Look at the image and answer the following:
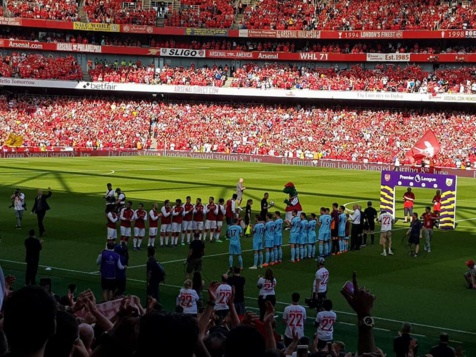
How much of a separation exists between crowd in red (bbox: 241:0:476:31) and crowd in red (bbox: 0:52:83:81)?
18.7m

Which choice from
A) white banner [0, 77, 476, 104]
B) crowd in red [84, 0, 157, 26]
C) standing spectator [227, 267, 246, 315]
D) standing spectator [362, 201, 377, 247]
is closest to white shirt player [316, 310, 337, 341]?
standing spectator [227, 267, 246, 315]

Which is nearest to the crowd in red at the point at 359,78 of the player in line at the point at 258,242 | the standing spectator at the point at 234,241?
the player in line at the point at 258,242

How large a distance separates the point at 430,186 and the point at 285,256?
401 inches

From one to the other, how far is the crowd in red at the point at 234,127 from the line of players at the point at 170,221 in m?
41.6

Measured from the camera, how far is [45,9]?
8369cm

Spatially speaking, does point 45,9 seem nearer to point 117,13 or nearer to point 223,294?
point 117,13

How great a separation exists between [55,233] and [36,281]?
28.1 ft

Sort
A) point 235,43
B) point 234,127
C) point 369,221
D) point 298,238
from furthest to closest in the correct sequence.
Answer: point 235,43, point 234,127, point 369,221, point 298,238

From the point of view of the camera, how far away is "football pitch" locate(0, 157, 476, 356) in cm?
1944

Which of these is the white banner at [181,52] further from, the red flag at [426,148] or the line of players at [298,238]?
the line of players at [298,238]

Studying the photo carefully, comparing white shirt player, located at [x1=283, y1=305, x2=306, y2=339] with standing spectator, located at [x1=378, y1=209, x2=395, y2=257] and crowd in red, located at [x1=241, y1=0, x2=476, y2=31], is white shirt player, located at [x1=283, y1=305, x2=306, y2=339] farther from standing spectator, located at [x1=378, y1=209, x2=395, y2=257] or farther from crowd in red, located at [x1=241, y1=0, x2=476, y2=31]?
crowd in red, located at [x1=241, y1=0, x2=476, y2=31]

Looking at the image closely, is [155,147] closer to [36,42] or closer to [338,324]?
[36,42]

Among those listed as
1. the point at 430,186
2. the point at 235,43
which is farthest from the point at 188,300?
the point at 235,43

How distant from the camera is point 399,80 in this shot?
7781 cm
